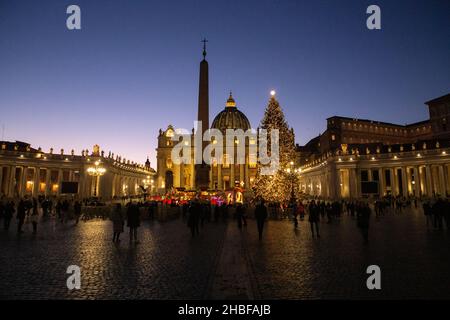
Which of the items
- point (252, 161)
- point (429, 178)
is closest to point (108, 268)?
point (429, 178)

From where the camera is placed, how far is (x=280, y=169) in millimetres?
27500

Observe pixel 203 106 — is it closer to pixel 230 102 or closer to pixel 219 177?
pixel 219 177

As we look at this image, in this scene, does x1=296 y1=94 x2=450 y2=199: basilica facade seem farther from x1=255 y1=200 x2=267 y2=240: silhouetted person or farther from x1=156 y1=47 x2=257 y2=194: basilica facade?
x1=255 y1=200 x2=267 y2=240: silhouetted person

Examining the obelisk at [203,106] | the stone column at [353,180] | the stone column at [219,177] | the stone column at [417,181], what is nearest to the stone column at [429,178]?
the stone column at [417,181]

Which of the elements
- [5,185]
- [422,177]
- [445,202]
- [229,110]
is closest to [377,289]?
[445,202]

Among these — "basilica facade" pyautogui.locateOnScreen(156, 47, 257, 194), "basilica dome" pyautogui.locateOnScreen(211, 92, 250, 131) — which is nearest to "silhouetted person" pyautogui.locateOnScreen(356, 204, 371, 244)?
"basilica facade" pyautogui.locateOnScreen(156, 47, 257, 194)

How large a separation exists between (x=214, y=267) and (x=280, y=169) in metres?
20.9

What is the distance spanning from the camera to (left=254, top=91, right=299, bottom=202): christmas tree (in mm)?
27359

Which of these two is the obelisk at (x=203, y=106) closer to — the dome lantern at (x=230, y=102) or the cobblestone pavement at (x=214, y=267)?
the cobblestone pavement at (x=214, y=267)

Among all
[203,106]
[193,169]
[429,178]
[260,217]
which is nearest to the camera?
[260,217]

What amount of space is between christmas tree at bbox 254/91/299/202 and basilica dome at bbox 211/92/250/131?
7127cm

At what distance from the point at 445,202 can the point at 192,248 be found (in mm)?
13120

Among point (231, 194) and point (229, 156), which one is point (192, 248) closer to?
point (231, 194)

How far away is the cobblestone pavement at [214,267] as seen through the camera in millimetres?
5516
